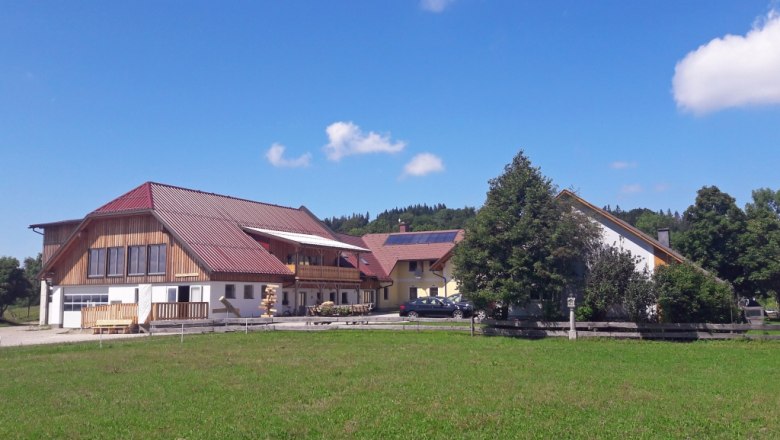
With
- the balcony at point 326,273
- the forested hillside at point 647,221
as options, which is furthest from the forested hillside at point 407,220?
the balcony at point 326,273

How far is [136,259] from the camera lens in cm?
4531

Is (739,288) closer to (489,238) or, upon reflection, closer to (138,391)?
(489,238)

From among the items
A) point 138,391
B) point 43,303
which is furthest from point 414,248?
point 138,391

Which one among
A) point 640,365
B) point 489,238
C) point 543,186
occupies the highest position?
point 543,186

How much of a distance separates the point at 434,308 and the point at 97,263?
24.4 meters

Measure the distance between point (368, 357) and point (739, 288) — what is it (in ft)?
125

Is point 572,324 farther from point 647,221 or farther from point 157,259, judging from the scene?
point 647,221

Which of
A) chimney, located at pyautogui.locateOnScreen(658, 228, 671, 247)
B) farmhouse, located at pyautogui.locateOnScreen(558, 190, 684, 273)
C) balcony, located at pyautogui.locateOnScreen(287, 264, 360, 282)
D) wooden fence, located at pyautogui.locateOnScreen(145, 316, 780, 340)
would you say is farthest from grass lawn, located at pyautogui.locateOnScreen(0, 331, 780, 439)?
balcony, located at pyautogui.locateOnScreen(287, 264, 360, 282)

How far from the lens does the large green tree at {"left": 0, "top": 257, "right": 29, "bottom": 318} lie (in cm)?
6638

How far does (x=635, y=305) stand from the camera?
92.7 ft

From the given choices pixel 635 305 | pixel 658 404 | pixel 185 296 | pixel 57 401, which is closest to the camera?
pixel 658 404

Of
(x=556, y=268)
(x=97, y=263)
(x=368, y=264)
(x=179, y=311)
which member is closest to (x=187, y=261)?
(x=179, y=311)

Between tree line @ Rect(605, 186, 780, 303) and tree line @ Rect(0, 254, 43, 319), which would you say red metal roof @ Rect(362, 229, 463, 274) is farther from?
tree line @ Rect(0, 254, 43, 319)

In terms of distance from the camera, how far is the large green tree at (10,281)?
66.4 metres
